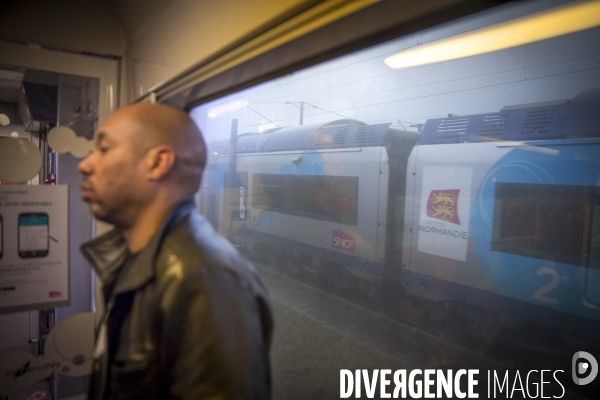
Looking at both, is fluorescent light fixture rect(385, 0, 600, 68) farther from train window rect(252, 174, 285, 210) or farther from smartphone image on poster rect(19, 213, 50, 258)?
train window rect(252, 174, 285, 210)

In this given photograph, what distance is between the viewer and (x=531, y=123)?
12.3 feet

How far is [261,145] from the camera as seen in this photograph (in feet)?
22.9

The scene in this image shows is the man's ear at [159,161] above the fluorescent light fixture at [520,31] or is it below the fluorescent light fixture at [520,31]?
below

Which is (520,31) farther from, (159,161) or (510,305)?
(510,305)

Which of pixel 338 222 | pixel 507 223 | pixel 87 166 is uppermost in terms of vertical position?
pixel 87 166

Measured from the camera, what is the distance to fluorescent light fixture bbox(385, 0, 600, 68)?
3.03 feet

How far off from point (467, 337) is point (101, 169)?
14.3 feet

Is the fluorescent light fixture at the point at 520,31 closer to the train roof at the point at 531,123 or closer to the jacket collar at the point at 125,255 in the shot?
the jacket collar at the point at 125,255

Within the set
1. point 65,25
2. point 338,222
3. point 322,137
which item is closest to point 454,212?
point 338,222

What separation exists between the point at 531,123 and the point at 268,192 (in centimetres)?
413

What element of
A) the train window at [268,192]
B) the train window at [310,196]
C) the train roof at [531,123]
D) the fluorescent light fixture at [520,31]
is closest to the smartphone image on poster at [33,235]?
the fluorescent light fixture at [520,31]

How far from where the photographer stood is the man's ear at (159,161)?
3.02 feet

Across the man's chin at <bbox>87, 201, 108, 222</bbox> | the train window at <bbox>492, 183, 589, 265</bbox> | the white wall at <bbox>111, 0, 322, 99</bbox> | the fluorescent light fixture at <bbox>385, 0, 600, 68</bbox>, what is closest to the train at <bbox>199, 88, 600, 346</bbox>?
the train window at <bbox>492, 183, 589, 265</bbox>

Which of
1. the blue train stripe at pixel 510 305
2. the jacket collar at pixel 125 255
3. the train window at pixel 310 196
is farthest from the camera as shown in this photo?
the train window at pixel 310 196
